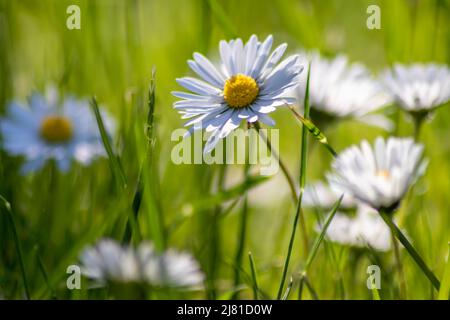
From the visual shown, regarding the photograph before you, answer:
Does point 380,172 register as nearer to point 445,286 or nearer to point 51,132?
point 445,286

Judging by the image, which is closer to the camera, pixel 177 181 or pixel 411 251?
pixel 411 251

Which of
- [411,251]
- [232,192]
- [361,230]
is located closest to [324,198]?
[361,230]

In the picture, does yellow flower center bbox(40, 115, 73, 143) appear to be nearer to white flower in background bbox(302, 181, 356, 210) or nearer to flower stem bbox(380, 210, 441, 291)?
white flower in background bbox(302, 181, 356, 210)

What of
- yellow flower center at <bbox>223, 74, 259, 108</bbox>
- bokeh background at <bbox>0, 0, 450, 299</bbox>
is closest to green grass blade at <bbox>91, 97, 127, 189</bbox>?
bokeh background at <bbox>0, 0, 450, 299</bbox>
